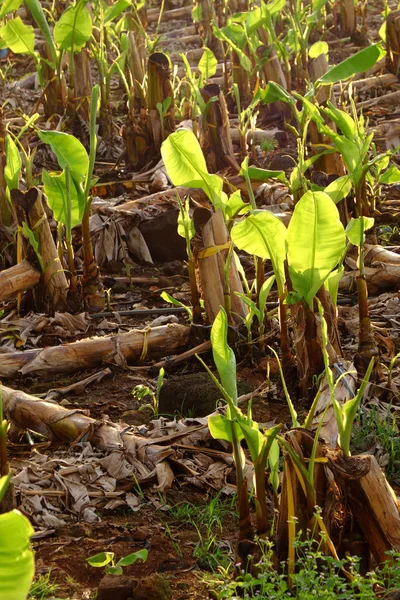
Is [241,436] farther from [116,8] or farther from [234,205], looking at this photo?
[116,8]

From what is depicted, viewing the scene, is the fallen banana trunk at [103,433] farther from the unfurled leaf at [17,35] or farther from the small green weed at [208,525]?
the unfurled leaf at [17,35]

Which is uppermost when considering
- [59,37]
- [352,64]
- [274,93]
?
[59,37]

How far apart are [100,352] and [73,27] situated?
2854mm

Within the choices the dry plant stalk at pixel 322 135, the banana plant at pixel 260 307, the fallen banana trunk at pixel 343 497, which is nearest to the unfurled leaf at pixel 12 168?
the banana plant at pixel 260 307

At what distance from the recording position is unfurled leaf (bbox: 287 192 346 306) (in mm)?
2857

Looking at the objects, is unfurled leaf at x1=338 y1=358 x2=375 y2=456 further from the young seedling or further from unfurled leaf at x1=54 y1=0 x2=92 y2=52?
unfurled leaf at x1=54 y1=0 x2=92 y2=52

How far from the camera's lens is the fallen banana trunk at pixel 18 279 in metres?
4.13

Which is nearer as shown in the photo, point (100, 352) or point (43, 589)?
point (43, 589)

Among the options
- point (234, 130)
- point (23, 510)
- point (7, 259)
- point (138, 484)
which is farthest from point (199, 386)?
point (234, 130)

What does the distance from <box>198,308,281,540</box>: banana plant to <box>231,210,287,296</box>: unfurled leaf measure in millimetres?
819

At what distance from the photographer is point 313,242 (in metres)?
2.95

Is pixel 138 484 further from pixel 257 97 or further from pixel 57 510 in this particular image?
pixel 257 97

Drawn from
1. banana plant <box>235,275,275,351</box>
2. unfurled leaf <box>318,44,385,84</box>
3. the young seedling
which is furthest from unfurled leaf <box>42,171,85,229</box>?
the young seedling

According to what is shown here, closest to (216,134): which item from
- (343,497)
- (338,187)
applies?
(338,187)
